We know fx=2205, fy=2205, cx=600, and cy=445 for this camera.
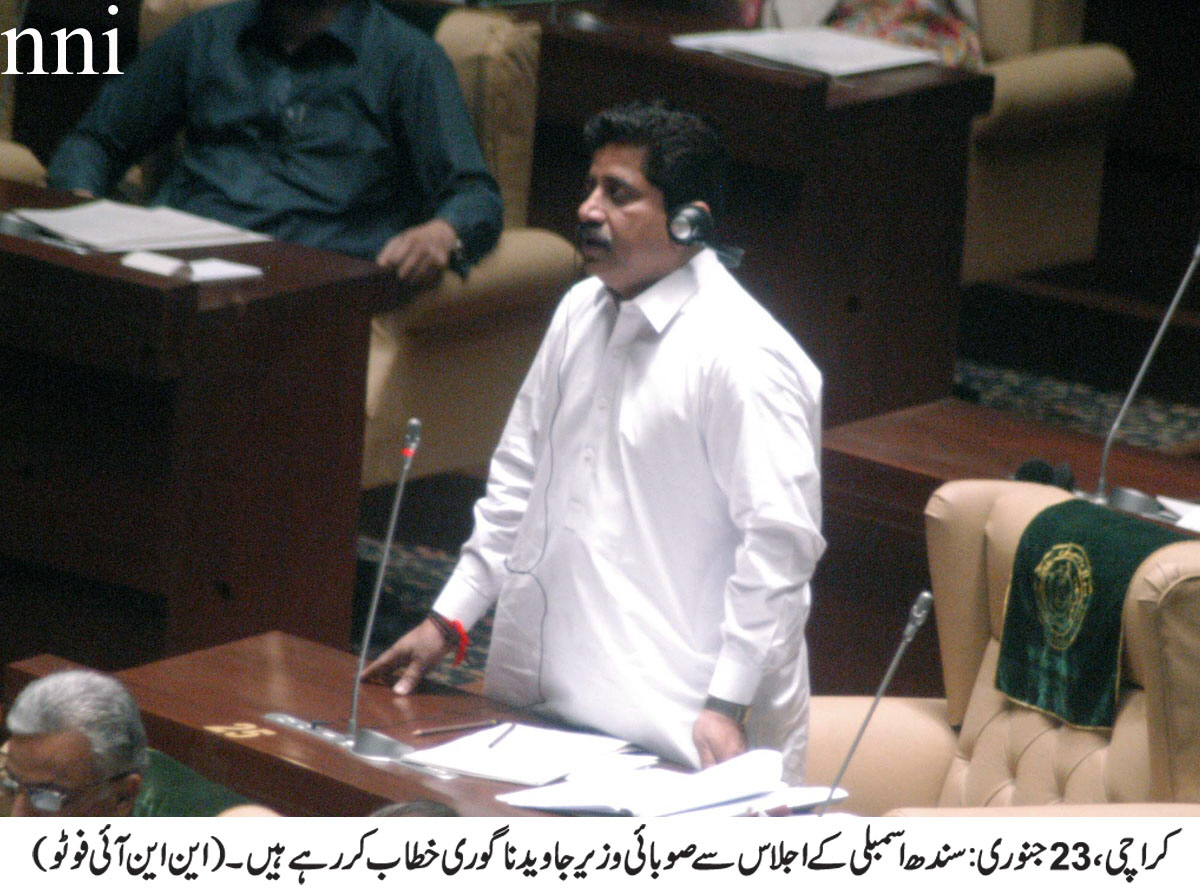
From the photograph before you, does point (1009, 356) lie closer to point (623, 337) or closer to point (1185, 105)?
point (1185, 105)

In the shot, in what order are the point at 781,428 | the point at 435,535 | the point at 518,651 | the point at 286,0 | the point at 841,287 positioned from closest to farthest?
the point at 781,428 → the point at 518,651 → the point at 286,0 → the point at 841,287 → the point at 435,535

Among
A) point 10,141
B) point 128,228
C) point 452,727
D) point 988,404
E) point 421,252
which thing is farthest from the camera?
point 988,404

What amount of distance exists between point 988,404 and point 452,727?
125 inches

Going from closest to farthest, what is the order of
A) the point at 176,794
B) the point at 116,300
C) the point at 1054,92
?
the point at 176,794, the point at 116,300, the point at 1054,92

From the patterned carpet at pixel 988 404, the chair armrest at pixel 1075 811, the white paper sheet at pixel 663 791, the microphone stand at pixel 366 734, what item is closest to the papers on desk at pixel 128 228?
the patterned carpet at pixel 988 404

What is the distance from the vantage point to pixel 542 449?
9.29 ft

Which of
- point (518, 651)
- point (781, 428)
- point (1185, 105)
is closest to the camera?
point (781, 428)

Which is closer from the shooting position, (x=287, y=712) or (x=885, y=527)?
(x=287, y=712)

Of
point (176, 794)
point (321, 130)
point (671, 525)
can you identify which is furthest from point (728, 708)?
point (321, 130)

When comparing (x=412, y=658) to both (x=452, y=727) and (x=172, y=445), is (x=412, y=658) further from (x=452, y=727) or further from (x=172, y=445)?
(x=172, y=445)

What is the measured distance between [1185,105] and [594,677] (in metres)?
3.58

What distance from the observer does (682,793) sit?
7.45ft

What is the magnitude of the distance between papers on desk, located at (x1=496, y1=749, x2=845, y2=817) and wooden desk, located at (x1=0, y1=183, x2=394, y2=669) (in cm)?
110

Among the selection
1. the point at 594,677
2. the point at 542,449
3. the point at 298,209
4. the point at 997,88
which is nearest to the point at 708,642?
the point at 594,677
